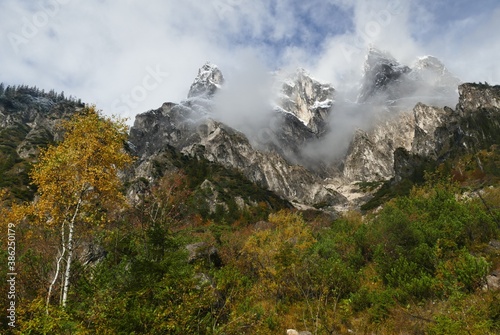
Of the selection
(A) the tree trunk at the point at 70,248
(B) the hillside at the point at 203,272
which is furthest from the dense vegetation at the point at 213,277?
(A) the tree trunk at the point at 70,248

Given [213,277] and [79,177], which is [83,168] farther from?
[213,277]

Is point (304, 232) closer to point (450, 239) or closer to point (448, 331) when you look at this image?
point (450, 239)

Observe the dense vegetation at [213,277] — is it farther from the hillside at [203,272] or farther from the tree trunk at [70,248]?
the tree trunk at [70,248]

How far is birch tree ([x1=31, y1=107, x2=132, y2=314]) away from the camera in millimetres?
13328

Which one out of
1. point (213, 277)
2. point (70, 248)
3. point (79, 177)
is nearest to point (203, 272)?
point (213, 277)

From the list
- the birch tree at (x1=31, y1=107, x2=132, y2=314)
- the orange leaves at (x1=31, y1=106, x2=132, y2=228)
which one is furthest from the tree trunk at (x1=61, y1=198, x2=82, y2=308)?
the orange leaves at (x1=31, y1=106, x2=132, y2=228)

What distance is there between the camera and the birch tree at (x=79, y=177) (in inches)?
525

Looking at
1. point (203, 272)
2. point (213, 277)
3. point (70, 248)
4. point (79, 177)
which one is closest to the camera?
point (70, 248)

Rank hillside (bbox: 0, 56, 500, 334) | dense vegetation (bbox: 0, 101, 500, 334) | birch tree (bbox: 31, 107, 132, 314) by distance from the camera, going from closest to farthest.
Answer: dense vegetation (bbox: 0, 101, 500, 334), hillside (bbox: 0, 56, 500, 334), birch tree (bbox: 31, 107, 132, 314)

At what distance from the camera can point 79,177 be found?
46.5 ft

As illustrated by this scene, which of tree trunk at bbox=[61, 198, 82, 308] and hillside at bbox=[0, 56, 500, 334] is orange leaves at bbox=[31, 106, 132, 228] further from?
tree trunk at bbox=[61, 198, 82, 308]

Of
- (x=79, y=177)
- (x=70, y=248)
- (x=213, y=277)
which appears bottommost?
(x=213, y=277)

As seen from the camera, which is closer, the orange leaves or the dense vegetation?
the dense vegetation

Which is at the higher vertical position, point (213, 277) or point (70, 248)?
point (70, 248)
